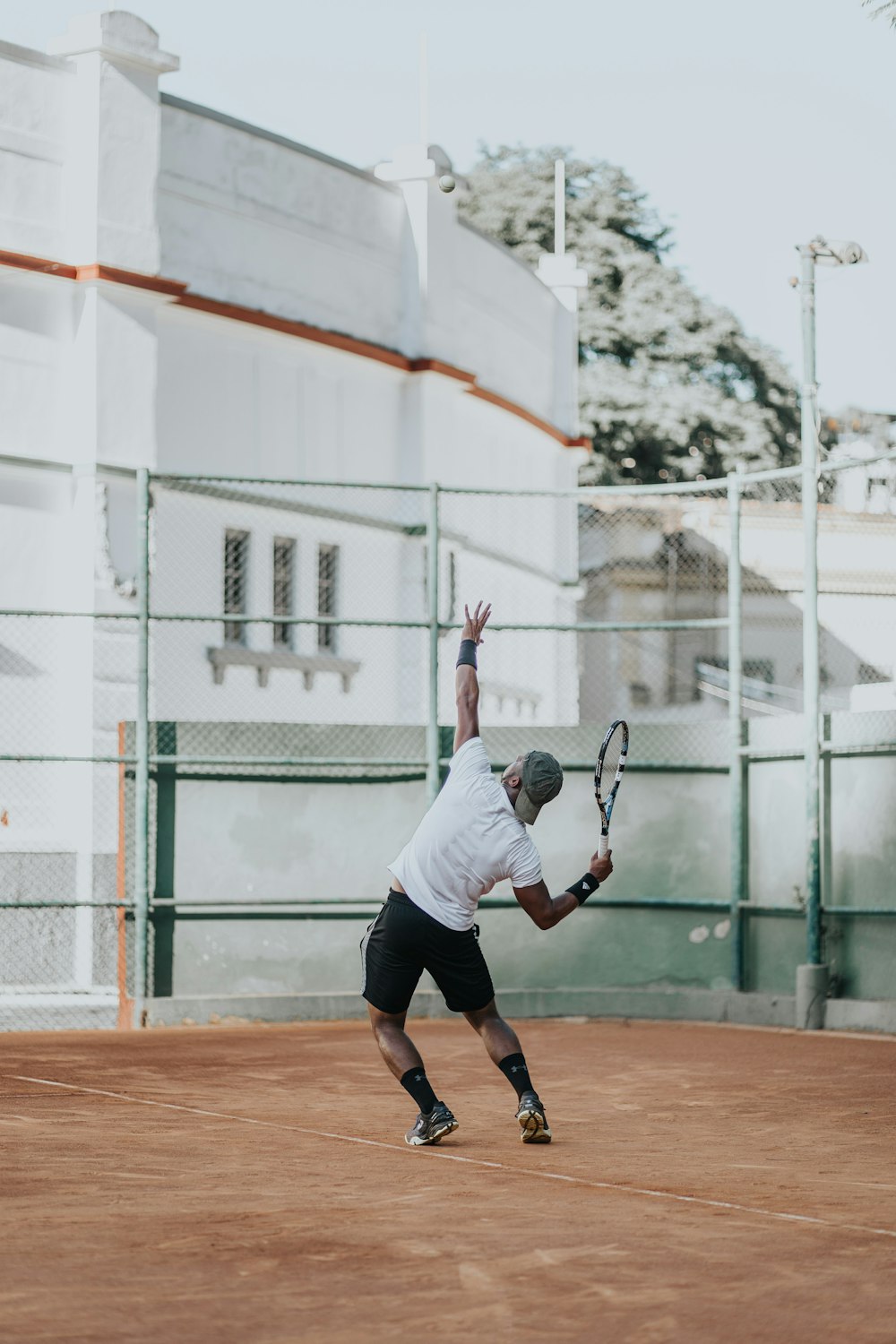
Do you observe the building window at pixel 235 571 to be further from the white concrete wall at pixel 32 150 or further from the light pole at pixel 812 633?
the light pole at pixel 812 633

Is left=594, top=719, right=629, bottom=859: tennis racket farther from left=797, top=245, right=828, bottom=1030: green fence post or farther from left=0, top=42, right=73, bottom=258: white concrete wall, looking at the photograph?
left=0, top=42, right=73, bottom=258: white concrete wall

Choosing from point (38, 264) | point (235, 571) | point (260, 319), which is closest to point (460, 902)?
point (38, 264)

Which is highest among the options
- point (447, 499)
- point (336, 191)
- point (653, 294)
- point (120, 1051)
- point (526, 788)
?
point (653, 294)

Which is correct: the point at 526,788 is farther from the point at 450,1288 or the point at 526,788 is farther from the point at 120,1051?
the point at 120,1051

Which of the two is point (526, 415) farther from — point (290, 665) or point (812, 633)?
point (812, 633)

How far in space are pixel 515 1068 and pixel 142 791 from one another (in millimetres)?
6295

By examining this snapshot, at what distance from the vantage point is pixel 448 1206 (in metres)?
Answer: 6.67

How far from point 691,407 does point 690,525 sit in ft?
21.3

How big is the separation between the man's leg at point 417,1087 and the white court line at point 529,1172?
0.07 m

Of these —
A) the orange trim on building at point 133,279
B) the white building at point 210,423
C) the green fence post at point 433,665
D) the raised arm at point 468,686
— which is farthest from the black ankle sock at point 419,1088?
the orange trim on building at point 133,279

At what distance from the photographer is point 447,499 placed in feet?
79.0

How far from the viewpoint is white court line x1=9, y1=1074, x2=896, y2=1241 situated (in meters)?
6.49

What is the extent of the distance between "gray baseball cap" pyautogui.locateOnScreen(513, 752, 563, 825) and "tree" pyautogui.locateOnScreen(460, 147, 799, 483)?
37050mm

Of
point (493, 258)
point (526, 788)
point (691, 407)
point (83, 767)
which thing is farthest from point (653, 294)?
point (526, 788)
